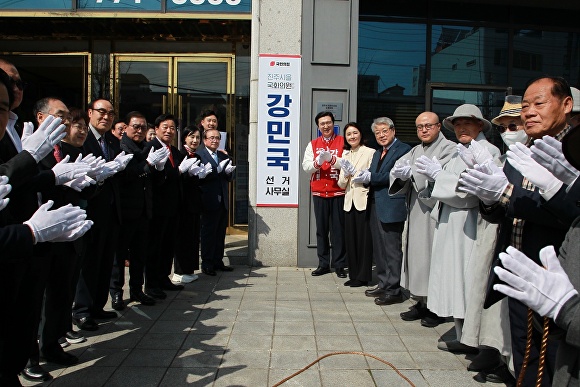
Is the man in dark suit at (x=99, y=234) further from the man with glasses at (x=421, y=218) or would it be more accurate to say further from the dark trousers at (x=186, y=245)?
the man with glasses at (x=421, y=218)

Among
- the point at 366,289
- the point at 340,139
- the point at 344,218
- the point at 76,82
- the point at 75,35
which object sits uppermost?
the point at 75,35

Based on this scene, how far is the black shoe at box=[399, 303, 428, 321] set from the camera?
4918mm

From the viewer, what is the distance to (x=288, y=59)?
7.06 m

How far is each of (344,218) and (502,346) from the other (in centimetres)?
335

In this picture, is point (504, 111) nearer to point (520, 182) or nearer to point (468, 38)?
point (520, 182)

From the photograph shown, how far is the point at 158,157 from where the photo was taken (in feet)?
16.6

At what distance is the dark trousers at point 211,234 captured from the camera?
21.8 ft

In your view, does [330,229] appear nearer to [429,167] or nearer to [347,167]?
[347,167]

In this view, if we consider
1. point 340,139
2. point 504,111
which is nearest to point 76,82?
point 340,139

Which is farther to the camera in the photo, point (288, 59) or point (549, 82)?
point (288, 59)

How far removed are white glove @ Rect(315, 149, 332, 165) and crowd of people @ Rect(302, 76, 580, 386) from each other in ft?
0.06

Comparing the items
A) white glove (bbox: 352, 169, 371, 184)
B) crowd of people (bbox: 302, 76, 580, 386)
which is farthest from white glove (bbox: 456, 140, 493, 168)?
white glove (bbox: 352, 169, 371, 184)

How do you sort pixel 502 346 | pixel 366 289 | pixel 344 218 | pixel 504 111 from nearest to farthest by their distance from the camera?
pixel 502 346 < pixel 504 111 < pixel 366 289 < pixel 344 218

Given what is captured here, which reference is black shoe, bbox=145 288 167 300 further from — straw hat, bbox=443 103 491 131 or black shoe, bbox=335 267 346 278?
straw hat, bbox=443 103 491 131
